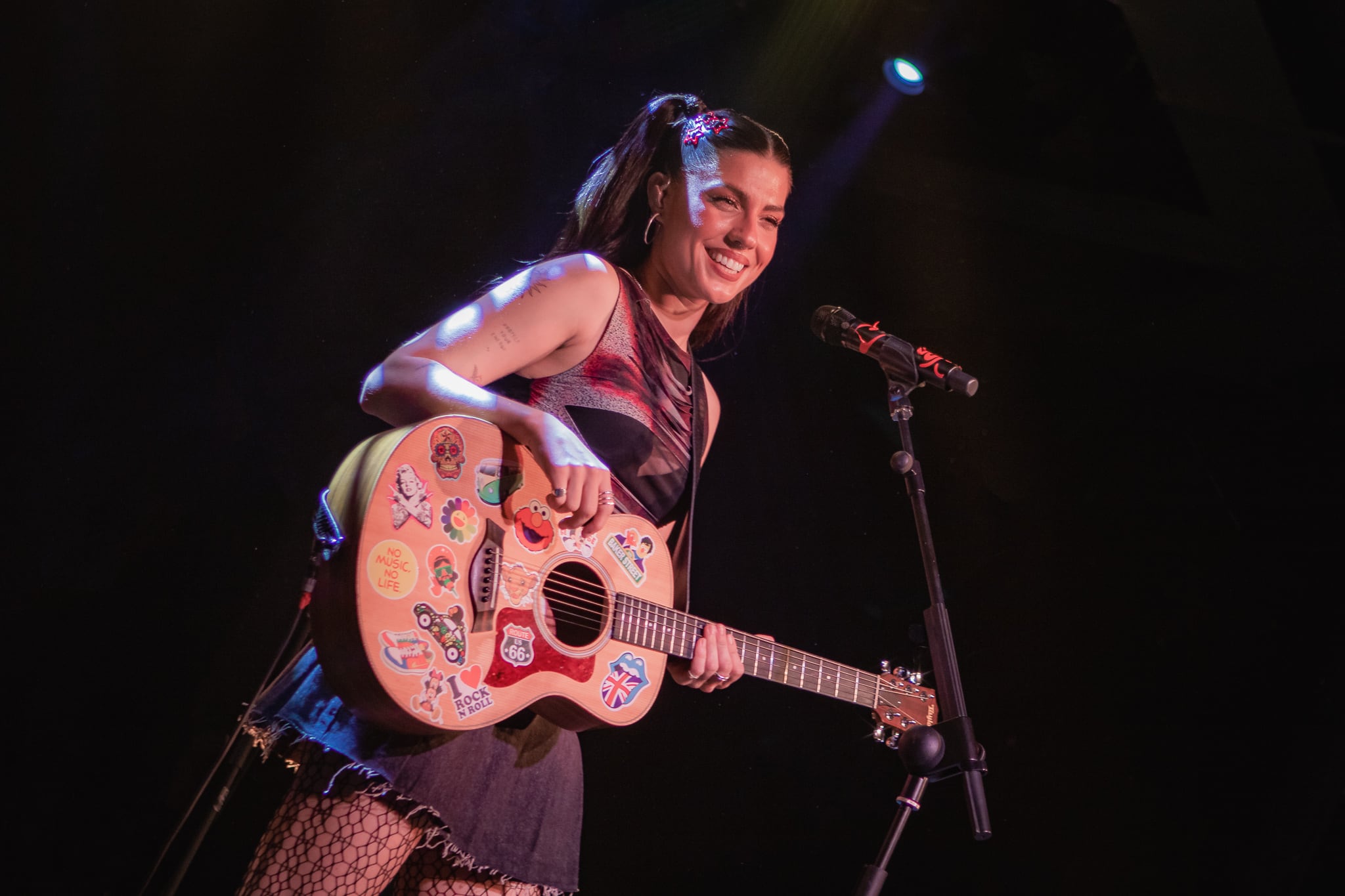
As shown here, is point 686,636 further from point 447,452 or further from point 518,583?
point 447,452

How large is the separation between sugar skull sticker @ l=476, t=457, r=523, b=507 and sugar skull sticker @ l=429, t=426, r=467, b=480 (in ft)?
0.17

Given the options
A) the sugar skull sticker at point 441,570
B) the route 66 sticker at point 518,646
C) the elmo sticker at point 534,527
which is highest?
the elmo sticker at point 534,527

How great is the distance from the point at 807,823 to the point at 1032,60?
3367mm

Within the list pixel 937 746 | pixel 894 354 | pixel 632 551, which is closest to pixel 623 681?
pixel 632 551

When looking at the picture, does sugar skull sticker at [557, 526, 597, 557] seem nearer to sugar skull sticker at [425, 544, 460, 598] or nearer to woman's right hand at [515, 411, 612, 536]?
woman's right hand at [515, 411, 612, 536]

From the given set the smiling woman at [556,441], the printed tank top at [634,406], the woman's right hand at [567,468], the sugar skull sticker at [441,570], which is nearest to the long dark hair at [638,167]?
the smiling woman at [556,441]

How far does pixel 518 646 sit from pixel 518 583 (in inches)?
5.2

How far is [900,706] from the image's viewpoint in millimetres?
2617

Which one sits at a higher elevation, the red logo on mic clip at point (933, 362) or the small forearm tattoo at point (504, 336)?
the red logo on mic clip at point (933, 362)

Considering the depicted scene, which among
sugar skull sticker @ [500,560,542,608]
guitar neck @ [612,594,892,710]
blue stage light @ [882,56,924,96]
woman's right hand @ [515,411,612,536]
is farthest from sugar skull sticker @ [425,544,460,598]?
blue stage light @ [882,56,924,96]

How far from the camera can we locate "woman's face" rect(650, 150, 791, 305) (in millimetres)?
2605

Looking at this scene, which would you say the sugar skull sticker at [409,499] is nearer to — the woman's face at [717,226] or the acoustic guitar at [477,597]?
the acoustic guitar at [477,597]

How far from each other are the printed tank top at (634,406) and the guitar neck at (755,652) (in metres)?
0.31

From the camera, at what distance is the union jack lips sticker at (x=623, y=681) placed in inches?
77.0
